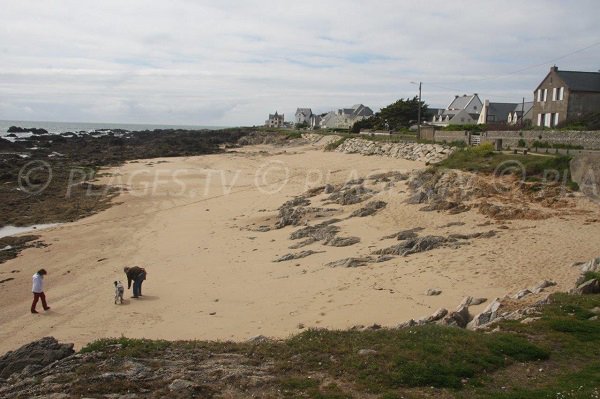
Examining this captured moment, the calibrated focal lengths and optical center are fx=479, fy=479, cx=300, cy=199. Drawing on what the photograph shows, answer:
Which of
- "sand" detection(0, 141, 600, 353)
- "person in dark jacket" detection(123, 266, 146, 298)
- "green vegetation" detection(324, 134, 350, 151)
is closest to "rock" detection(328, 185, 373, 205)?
"sand" detection(0, 141, 600, 353)

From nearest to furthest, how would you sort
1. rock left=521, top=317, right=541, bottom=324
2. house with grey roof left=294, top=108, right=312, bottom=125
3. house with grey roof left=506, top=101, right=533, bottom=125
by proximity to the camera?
rock left=521, top=317, right=541, bottom=324
house with grey roof left=506, top=101, right=533, bottom=125
house with grey roof left=294, top=108, right=312, bottom=125

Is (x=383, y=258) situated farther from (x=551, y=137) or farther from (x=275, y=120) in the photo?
(x=275, y=120)

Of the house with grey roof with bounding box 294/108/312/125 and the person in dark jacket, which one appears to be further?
the house with grey roof with bounding box 294/108/312/125

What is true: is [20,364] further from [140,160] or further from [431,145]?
[140,160]

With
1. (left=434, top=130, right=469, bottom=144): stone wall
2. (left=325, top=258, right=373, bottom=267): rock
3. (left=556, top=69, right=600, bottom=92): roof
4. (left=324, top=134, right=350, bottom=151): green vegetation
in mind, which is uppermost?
(left=556, top=69, right=600, bottom=92): roof

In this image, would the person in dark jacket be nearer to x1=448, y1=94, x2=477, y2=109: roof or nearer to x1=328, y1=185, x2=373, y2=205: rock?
x1=328, y1=185, x2=373, y2=205: rock

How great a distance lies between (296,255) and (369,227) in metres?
3.92

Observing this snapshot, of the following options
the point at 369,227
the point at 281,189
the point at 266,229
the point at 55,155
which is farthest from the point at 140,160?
the point at 369,227

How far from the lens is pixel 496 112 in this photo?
65.6m

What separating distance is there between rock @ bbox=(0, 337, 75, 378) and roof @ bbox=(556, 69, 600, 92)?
129 ft

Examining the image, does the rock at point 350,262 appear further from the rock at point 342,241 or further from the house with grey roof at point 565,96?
the house with grey roof at point 565,96

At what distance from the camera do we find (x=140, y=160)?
51.8 m

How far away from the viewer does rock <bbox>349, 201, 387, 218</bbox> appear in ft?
67.7

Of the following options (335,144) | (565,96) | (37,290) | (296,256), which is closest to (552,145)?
(565,96)
